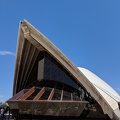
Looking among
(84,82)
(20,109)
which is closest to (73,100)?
(84,82)

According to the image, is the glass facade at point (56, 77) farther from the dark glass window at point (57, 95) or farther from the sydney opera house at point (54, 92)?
the dark glass window at point (57, 95)

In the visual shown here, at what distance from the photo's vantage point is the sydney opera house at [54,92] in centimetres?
1562

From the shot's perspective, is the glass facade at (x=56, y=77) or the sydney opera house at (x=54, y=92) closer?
the sydney opera house at (x=54, y=92)

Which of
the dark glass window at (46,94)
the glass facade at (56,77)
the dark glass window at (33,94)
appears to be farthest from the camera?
the glass facade at (56,77)

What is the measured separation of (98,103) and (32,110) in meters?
5.12

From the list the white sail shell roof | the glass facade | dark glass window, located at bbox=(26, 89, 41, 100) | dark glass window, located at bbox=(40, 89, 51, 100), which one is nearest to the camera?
dark glass window, located at bbox=(40, 89, 51, 100)

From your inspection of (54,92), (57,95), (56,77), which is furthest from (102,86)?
(57,95)

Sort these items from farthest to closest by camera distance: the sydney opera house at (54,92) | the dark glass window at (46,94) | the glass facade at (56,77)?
1. the glass facade at (56,77)
2. the dark glass window at (46,94)
3. the sydney opera house at (54,92)

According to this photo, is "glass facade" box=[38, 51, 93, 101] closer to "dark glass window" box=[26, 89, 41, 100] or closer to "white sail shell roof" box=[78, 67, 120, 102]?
"dark glass window" box=[26, 89, 41, 100]

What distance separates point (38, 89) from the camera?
18266mm

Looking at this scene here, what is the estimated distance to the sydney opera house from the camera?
51.2ft

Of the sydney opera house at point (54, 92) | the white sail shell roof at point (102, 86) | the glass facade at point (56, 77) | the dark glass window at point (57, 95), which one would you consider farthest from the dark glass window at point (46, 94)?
the white sail shell roof at point (102, 86)

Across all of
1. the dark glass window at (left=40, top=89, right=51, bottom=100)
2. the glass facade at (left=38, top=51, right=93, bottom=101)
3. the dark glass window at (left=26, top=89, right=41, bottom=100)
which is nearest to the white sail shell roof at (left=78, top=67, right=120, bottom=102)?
the glass facade at (left=38, top=51, right=93, bottom=101)

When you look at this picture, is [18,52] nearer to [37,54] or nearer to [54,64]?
[37,54]
